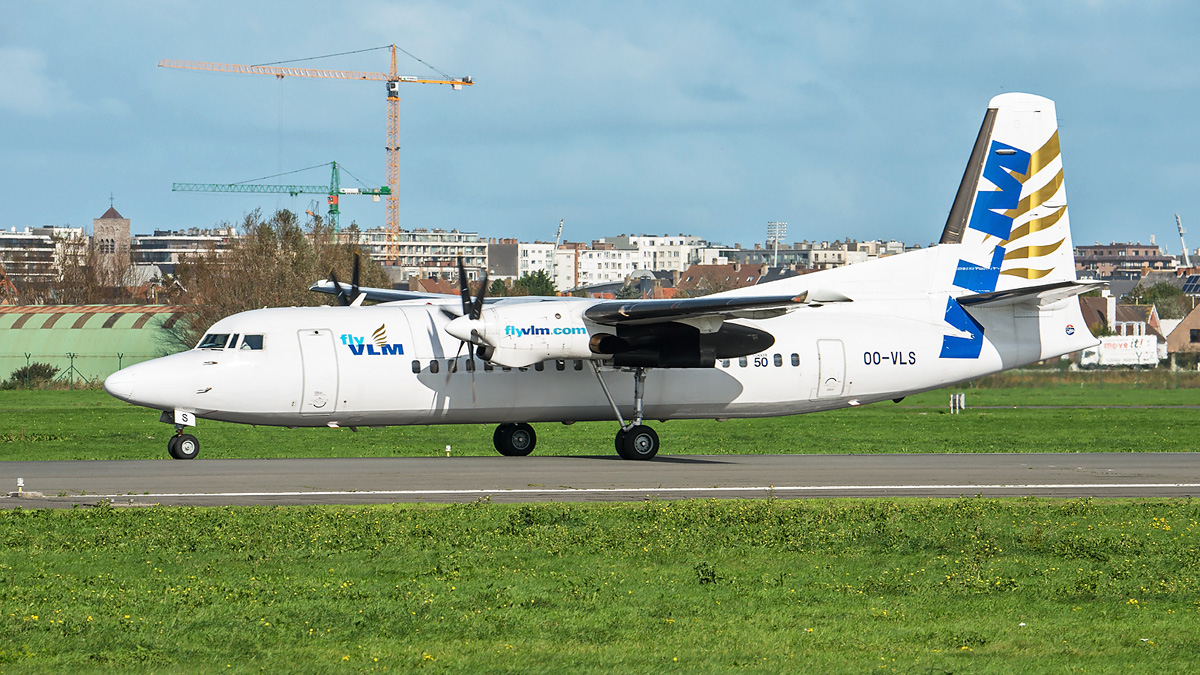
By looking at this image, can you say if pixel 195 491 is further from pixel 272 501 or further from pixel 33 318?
pixel 33 318

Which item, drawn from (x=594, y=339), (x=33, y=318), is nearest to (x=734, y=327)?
(x=594, y=339)

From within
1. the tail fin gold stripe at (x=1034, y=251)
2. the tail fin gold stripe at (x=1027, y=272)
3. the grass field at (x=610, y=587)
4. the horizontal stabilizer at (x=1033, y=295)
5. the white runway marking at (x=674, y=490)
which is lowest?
the grass field at (x=610, y=587)

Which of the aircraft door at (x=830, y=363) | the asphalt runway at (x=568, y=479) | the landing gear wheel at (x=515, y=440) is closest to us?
the asphalt runway at (x=568, y=479)

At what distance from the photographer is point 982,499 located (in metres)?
18.2

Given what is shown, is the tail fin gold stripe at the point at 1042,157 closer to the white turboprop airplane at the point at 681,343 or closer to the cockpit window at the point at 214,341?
the white turboprop airplane at the point at 681,343

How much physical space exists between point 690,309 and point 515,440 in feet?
18.3

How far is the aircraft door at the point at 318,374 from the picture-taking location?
23.4m

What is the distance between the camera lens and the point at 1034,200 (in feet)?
90.1

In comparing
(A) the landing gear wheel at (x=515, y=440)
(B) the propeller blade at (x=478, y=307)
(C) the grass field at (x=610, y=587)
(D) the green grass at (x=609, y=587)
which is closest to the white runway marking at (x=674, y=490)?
(C) the grass field at (x=610, y=587)

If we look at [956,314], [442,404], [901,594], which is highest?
[956,314]

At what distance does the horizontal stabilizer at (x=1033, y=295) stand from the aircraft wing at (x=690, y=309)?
5663mm

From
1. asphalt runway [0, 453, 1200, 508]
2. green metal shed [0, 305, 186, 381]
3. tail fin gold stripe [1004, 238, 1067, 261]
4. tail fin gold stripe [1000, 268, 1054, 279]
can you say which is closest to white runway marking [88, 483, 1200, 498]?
asphalt runway [0, 453, 1200, 508]

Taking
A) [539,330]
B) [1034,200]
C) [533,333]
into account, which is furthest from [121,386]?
[1034,200]

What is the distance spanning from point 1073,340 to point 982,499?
11.0 m
